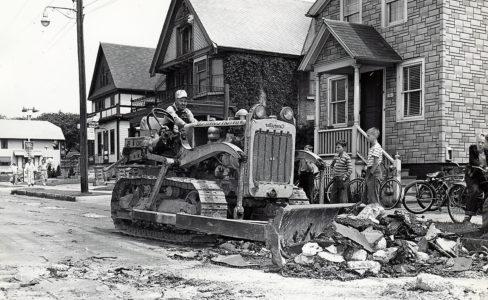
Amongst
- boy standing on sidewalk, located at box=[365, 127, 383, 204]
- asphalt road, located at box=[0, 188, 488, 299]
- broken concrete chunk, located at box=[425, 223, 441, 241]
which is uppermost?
boy standing on sidewalk, located at box=[365, 127, 383, 204]

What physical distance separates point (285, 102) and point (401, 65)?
38.6ft

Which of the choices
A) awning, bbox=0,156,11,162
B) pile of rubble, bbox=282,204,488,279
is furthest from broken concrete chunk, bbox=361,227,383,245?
awning, bbox=0,156,11,162

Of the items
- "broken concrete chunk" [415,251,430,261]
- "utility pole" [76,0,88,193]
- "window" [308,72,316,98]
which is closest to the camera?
"broken concrete chunk" [415,251,430,261]

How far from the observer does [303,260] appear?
24.3 feet

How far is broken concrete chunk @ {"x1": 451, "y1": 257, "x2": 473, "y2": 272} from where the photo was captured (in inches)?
289

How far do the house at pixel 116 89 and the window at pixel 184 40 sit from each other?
1138cm

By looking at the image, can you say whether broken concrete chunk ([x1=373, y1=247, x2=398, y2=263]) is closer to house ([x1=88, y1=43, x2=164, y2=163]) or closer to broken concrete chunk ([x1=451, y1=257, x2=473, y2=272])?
broken concrete chunk ([x1=451, y1=257, x2=473, y2=272])

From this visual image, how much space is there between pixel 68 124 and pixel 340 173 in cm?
9456

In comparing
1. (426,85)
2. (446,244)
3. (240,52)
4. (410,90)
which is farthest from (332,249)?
(240,52)

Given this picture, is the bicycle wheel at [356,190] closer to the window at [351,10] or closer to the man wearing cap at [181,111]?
the man wearing cap at [181,111]

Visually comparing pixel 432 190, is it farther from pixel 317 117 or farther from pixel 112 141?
pixel 112 141

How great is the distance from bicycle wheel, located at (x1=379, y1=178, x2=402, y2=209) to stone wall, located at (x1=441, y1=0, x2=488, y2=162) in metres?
3.91

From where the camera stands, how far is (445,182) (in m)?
14.2

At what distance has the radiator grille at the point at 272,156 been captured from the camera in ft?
29.6
